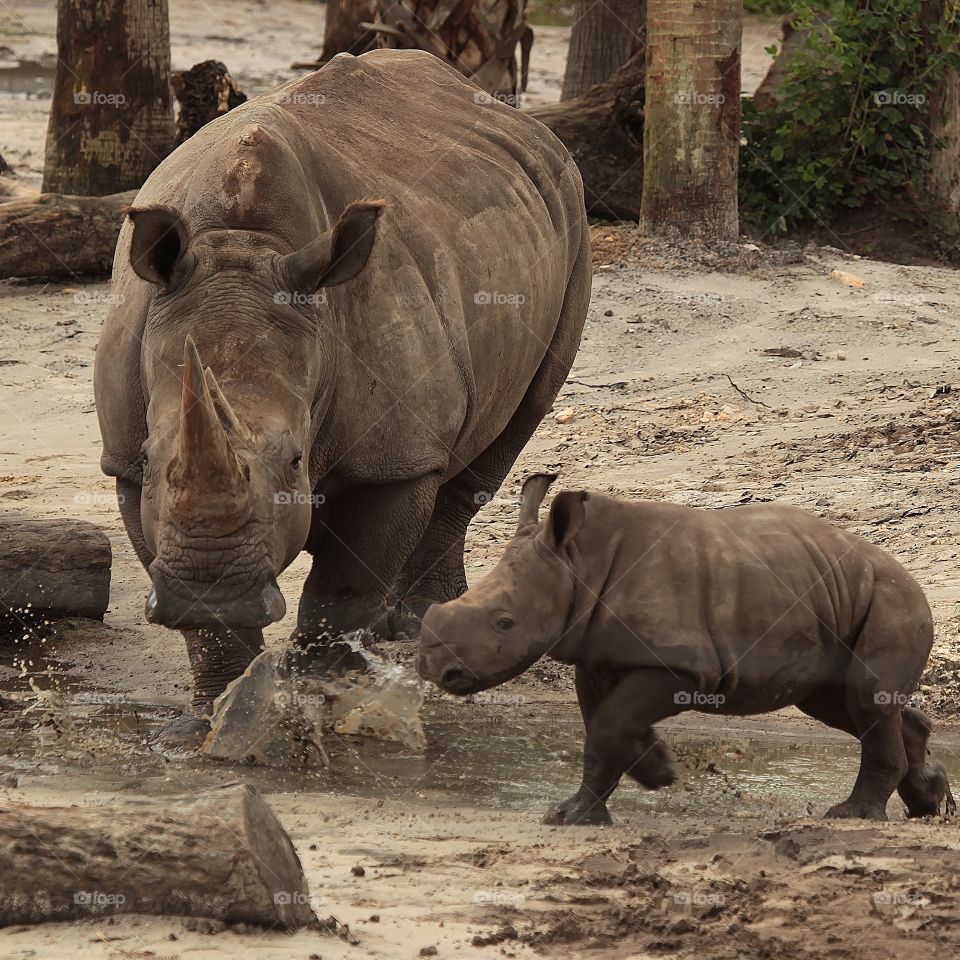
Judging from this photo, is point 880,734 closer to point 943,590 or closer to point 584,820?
point 584,820

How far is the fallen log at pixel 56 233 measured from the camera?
1248cm

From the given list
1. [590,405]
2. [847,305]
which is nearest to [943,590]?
[590,405]

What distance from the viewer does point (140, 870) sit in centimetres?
433

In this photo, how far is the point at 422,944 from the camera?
4.31 metres

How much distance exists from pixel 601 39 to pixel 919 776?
1119cm

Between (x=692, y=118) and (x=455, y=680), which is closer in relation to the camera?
(x=455, y=680)

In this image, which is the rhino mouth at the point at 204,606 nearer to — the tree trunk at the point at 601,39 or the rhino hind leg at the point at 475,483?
the rhino hind leg at the point at 475,483

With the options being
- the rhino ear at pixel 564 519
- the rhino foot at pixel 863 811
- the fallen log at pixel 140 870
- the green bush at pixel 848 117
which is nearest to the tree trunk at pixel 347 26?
the green bush at pixel 848 117

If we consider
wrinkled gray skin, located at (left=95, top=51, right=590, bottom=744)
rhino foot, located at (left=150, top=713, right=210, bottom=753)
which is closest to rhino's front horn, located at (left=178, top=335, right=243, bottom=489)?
wrinkled gray skin, located at (left=95, top=51, right=590, bottom=744)

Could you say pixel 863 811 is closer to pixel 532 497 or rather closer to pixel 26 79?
pixel 532 497

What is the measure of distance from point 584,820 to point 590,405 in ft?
19.4

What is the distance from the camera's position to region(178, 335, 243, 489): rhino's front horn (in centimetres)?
523

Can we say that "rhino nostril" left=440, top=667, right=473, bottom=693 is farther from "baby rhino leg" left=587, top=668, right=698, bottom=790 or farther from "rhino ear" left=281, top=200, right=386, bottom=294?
"rhino ear" left=281, top=200, right=386, bottom=294

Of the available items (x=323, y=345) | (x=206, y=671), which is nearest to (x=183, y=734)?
(x=206, y=671)
